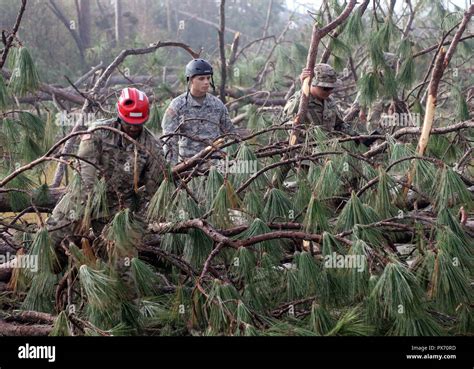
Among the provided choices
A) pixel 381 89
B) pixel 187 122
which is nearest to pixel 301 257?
pixel 187 122

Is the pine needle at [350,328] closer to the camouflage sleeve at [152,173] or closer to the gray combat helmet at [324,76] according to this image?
the camouflage sleeve at [152,173]

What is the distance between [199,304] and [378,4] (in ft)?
11.5

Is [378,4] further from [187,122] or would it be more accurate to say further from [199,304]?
[199,304]

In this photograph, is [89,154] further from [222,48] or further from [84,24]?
[84,24]

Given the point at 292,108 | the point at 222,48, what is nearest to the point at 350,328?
the point at 292,108

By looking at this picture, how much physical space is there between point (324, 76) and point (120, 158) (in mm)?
1662

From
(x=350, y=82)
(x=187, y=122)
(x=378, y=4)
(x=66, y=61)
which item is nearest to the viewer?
(x=187, y=122)

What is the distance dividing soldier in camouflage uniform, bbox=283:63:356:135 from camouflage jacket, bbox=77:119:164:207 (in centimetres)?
134

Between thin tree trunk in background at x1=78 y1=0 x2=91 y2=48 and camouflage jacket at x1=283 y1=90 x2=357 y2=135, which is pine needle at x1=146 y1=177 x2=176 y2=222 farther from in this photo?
thin tree trunk in background at x1=78 y1=0 x2=91 y2=48

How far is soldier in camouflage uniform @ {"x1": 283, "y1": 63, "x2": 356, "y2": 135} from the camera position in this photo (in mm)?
4939

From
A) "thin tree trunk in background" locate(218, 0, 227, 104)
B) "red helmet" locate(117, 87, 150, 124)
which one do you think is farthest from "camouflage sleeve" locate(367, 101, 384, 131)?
"red helmet" locate(117, 87, 150, 124)

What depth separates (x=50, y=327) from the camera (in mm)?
3391

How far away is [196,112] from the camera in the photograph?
519cm

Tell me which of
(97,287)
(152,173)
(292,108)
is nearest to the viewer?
(97,287)
